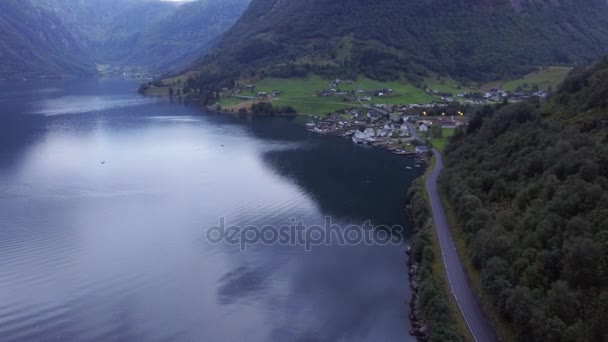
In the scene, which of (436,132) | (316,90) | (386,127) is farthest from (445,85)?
(436,132)

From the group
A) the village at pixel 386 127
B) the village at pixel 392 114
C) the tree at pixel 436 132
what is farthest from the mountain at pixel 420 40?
the tree at pixel 436 132

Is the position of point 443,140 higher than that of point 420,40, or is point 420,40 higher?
point 420,40

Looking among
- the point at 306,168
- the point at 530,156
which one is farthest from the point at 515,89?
the point at 530,156

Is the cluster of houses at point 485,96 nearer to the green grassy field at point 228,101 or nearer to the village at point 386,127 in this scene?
the village at point 386,127

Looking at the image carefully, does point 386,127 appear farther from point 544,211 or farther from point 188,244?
point 544,211

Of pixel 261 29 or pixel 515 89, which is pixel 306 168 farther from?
pixel 261 29
